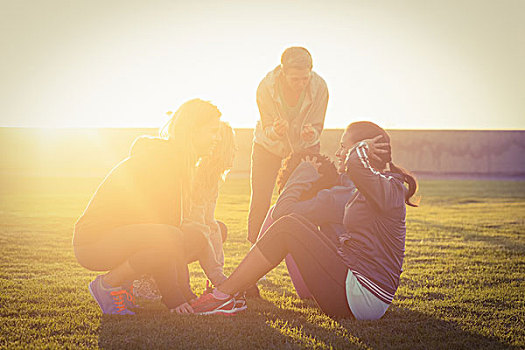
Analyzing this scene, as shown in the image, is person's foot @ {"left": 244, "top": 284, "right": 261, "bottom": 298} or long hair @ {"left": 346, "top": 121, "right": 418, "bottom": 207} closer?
long hair @ {"left": 346, "top": 121, "right": 418, "bottom": 207}

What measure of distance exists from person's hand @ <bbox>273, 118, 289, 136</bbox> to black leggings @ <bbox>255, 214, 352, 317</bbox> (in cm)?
131

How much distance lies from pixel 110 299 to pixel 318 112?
8.25ft

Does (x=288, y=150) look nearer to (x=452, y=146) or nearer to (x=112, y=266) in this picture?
(x=112, y=266)

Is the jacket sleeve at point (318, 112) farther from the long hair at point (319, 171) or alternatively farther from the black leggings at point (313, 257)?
the black leggings at point (313, 257)

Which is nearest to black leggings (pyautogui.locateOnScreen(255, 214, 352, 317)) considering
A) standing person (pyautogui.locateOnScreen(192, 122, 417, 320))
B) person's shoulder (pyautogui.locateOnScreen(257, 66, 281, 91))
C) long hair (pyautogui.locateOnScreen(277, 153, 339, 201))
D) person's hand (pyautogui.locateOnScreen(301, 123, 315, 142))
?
standing person (pyautogui.locateOnScreen(192, 122, 417, 320))

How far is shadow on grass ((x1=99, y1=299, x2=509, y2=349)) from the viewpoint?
291 centimetres

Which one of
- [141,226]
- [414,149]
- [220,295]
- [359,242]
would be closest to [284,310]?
[220,295]

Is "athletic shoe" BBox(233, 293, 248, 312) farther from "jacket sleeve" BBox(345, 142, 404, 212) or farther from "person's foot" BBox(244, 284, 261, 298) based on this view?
"jacket sleeve" BBox(345, 142, 404, 212)

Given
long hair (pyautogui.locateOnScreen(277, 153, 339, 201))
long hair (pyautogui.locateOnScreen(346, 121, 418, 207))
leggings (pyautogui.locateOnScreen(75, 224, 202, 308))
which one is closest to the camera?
long hair (pyautogui.locateOnScreen(346, 121, 418, 207))

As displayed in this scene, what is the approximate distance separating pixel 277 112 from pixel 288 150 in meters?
0.38

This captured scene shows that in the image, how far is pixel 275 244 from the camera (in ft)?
10.6

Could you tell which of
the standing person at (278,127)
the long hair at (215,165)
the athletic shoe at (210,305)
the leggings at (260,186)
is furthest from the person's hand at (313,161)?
the athletic shoe at (210,305)

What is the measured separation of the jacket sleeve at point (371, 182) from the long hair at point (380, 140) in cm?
13

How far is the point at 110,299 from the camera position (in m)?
3.47
